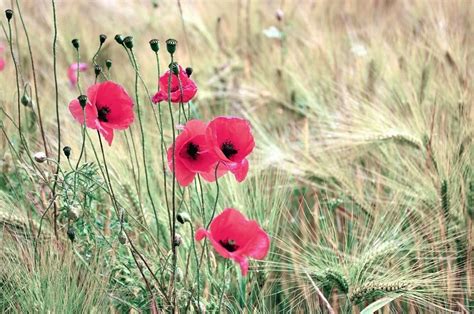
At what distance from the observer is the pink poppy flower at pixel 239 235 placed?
105cm

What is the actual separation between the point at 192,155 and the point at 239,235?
0.14m

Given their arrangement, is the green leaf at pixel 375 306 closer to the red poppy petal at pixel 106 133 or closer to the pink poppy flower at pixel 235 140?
the pink poppy flower at pixel 235 140

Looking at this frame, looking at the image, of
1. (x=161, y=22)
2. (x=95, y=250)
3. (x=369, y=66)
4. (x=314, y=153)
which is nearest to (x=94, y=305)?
(x=95, y=250)

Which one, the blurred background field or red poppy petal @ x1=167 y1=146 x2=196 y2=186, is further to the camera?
the blurred background field

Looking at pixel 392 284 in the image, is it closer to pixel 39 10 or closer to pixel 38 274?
pixel 38 274

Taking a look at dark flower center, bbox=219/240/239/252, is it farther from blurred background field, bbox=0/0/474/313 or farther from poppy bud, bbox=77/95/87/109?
poppy bud, bbox=77/95/87/109

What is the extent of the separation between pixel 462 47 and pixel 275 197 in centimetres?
88

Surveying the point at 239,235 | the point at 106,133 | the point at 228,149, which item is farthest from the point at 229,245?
the point at 106,133

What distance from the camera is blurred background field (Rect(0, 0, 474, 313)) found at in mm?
1289

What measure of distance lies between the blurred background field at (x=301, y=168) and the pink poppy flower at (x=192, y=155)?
12 cm

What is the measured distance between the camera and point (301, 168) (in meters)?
1.64

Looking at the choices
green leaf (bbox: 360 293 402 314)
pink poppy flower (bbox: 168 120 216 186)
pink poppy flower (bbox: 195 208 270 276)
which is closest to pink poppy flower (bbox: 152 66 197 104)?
pink poppy flower (bbox: 168 120 216 186)

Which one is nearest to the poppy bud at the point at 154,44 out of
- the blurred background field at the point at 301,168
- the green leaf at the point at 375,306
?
the blurred background field at the point at 301,168

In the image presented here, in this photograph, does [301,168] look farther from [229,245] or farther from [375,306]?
[229,245]
